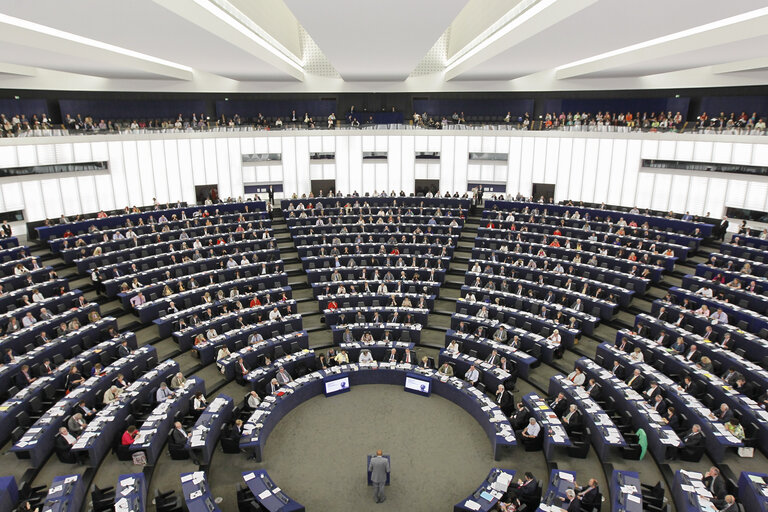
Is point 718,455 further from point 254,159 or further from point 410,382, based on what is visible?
point 254,159

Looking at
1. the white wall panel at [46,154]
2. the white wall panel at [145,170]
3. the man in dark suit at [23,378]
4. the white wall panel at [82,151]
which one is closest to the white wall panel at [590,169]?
the white wall panel at [145,170]

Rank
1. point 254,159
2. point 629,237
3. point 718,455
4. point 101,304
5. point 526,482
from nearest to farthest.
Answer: point 526,482 → point 718,455 → point 101,304 → point 629,237 → point 254,159

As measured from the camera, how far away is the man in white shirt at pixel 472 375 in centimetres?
1481

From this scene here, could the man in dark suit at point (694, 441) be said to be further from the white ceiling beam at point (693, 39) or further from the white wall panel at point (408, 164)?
the white wall panel at point (408, 164)

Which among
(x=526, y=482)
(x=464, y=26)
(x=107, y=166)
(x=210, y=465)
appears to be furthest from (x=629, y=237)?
(x=107, y=166)

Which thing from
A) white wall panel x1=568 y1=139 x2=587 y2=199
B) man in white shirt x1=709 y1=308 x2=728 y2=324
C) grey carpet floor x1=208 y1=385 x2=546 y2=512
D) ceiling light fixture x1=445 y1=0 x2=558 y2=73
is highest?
ceiling light fixture x1=445 y1=0 x2=558 y2=73

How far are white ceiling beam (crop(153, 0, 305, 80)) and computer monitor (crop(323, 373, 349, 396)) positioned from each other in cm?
1074

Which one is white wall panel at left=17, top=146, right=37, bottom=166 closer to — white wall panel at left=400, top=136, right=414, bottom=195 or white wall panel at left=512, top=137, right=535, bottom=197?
white wall panel at left=400, top=136, right=414, bottom=195

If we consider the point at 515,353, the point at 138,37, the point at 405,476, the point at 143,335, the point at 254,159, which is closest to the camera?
the point at 405,476

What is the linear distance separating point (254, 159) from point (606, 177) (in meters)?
22.4

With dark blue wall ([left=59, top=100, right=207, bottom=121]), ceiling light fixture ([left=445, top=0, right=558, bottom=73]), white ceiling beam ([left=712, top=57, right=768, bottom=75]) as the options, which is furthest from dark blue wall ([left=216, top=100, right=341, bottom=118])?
white ceiling beam ([left=712, top=57, right=768, bottom=75])

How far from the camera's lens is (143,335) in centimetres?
1727

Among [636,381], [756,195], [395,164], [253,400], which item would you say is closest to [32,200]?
[253,400]

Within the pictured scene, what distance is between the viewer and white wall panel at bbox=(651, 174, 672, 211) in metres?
26.8
